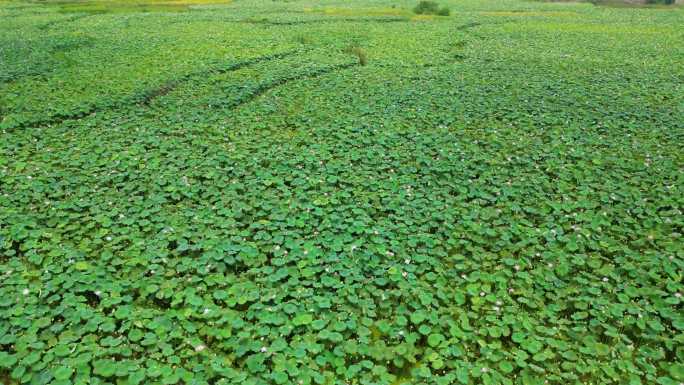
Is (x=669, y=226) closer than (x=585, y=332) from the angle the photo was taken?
No

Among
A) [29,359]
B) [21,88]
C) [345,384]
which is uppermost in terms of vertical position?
[21,88]

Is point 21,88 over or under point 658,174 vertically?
over

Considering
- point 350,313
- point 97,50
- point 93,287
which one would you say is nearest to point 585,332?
point 350,313

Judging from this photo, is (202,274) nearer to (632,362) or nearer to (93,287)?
(93,287)

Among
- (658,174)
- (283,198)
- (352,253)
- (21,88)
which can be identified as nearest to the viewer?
(352,253)

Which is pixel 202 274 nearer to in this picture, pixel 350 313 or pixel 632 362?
pixel 350 313

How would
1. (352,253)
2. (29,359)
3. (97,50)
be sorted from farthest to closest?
(97,50) < (352,253) < (29,359)
